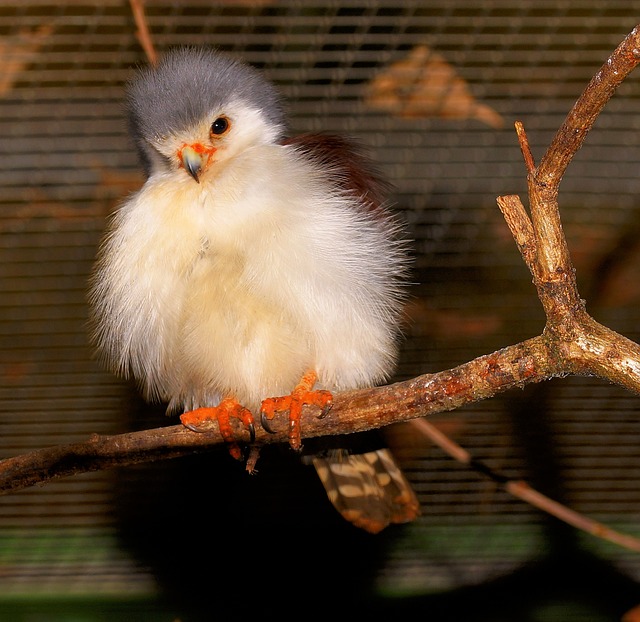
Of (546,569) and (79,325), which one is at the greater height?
(79,325)

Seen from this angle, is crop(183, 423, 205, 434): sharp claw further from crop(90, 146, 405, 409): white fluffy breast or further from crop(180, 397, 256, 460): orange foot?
crop(90, 146, 405, 409): white fluffy breast

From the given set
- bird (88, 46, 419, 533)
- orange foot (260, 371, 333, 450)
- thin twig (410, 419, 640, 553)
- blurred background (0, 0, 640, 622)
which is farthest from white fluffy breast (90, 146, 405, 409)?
blurred background (0, 0, 640, 622)

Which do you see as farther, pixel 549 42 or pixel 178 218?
pixel 549 42

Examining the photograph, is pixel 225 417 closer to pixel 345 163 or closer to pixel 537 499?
pixel 345 163

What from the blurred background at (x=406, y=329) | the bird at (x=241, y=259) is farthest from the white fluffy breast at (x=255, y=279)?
the blurred background at (x=406, y=329)

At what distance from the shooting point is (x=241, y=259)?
177 centimetres

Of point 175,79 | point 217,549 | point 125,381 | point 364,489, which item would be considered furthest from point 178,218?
point 217,549

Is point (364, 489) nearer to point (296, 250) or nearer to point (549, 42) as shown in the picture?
point (296, 250)

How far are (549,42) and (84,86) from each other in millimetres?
1658

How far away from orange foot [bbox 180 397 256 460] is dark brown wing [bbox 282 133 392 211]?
1.82 feet

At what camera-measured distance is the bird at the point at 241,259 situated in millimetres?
1782

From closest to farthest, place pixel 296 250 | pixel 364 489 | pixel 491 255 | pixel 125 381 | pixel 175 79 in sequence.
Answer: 1. pixel 296 250
2. pixel 175 79
3. pixel 364 489
4. pixel 125 381
5. pixel 491 255

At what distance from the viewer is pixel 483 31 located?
305 centimetres

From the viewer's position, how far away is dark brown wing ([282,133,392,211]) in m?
1.95
